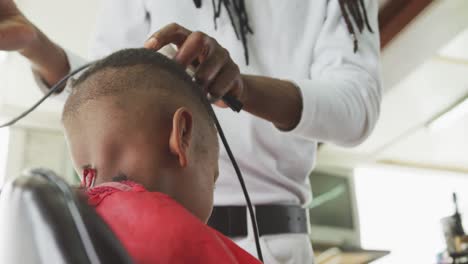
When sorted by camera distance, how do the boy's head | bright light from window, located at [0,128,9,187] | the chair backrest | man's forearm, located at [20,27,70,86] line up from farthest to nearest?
bright light from window, located at [0,128,9,187], man's forearm, located at [20,27,70,86], the boy's head, the chair backrest

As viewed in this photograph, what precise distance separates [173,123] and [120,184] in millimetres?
118

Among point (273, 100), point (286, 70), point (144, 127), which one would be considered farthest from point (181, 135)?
point (286, 70)

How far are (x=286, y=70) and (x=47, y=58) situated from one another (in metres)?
0.41

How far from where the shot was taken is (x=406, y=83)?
3.14 meters

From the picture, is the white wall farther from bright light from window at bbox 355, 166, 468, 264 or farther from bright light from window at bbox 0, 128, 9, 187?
bright light from window at bbox 355, 166, 468, 264

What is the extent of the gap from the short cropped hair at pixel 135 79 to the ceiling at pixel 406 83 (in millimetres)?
1839

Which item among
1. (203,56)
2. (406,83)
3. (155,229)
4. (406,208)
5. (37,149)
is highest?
(203,56)

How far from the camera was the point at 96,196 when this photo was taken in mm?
510

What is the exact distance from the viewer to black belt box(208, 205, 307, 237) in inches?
36.9

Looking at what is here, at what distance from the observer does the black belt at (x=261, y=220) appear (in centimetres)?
94

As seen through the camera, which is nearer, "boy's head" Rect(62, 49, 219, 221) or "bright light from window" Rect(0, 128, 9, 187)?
"boy's head" Rect(62, 49, 219, 221)

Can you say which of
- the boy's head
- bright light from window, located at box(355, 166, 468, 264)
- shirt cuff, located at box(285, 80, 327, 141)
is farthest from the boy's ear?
bright light from window, located at box(355, 166, 468, 264)

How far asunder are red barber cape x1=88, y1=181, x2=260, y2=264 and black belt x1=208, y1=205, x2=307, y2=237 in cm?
42

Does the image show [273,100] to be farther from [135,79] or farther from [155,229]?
[155,229]
